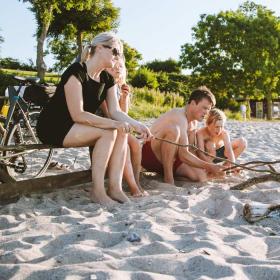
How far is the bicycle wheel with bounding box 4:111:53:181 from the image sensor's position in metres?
4.77

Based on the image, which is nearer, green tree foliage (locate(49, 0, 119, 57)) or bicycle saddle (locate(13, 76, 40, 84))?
bicycle saddle (locate(13, 76, 40, 84))

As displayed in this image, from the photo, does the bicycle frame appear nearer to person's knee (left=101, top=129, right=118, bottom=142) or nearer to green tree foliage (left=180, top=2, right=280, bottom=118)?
person's knee (left=101, top=129, right=118, bottom=142)

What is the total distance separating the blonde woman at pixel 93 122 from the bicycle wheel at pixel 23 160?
1.01 meters

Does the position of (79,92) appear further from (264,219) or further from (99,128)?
(264,219)


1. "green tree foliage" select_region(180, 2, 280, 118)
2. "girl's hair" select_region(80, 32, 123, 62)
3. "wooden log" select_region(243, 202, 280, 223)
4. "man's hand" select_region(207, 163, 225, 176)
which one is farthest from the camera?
"green tree foliage" select_region(180, 2, 280, 118)

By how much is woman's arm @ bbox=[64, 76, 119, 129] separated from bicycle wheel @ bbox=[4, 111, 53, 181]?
4.05 feet

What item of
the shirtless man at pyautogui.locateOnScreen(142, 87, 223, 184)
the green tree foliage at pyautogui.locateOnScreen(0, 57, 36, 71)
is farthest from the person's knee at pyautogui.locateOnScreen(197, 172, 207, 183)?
the green tree foliage at pyautogui.locateOnScreen(0, 57, 36, 71)

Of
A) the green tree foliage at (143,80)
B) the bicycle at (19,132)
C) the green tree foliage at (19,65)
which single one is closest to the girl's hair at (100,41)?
the bicycle at (19,132)

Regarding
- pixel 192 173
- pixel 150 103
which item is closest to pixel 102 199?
pixel 192 173

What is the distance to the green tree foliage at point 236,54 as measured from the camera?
3550 cm

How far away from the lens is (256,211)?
10.5 ft

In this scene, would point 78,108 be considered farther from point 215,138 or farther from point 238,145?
point 238,145

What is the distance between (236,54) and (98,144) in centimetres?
3382

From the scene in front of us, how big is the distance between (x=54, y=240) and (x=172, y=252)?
682mm
